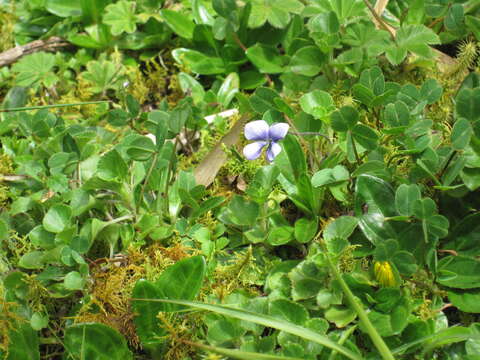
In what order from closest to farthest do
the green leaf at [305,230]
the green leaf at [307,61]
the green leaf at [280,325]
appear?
1. the green leaf at [280,325]
2. the green leaf at [305,230]
3. the green leaf at [307,61]

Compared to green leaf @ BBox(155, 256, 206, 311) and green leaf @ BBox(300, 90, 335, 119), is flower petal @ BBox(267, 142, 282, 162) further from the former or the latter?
green leaf @ BBox(155, 256, 206, 311)

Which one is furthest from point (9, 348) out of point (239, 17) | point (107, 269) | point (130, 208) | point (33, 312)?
point (239, 17)

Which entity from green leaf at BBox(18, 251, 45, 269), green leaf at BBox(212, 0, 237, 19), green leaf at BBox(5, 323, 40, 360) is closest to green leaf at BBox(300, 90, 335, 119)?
green leaf at BBox(212, 0, 237, 19)

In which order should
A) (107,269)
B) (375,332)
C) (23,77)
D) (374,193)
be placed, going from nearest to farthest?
1. (375,332)
2. (374,193)
3. (107,269)
4. (23,77)

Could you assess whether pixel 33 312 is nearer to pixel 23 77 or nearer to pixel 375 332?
pixel 375 332

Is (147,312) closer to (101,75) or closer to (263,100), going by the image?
(263,100)

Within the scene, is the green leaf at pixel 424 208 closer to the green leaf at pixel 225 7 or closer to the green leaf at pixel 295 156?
the green leaf at pixel 295 156

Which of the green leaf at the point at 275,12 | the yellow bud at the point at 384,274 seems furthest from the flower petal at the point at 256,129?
the green leaf at the point at 275,12
